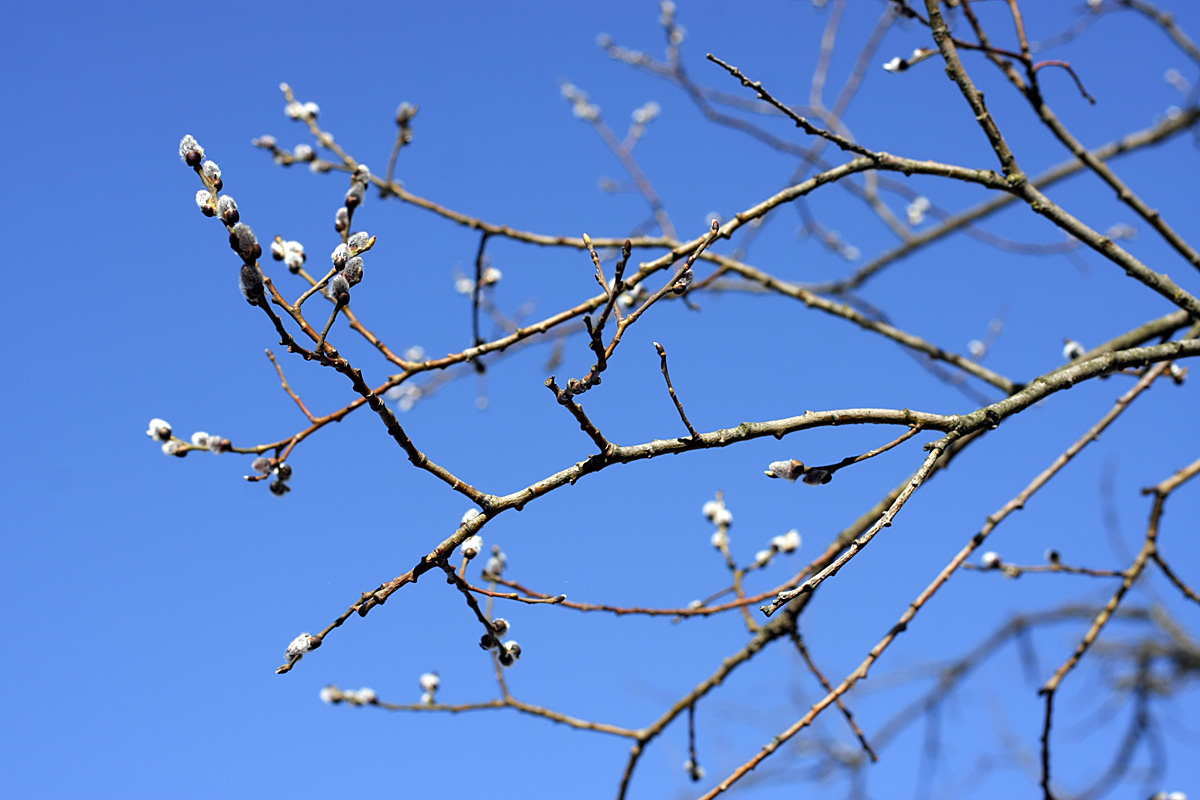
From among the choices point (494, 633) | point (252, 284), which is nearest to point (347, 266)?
point (252, 284)

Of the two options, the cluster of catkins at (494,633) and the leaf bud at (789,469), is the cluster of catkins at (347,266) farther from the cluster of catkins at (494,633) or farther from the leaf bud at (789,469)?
the leaf bud at (789,469)

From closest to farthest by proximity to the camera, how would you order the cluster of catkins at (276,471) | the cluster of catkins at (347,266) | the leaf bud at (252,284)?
the leaf bud at (252,284), the cluster of catkins at (347,266), the cluster of catkins at (276,471)

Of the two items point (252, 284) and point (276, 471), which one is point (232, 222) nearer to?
point (252, 284)

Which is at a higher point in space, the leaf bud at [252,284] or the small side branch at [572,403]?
the leaf bud at [252,284]

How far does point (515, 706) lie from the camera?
228 cm

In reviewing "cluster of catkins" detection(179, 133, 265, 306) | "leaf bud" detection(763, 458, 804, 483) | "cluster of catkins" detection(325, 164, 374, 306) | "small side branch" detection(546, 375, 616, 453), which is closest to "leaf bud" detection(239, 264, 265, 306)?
"cluster of catkins" detection(179, 133, 265, 306)

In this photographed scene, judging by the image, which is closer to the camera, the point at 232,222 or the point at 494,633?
the point at 232,222

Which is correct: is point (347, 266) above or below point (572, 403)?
above

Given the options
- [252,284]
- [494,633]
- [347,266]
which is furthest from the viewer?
[494,633]

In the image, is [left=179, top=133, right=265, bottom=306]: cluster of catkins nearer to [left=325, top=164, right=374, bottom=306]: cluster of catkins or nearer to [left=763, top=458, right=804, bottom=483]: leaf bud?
[left=325, top=164, right=374, bottom=306]: cluster of catkins

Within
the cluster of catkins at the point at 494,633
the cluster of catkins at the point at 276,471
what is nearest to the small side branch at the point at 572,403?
the cluster of catkins at the point at 494,633

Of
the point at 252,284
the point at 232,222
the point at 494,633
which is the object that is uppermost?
the point at 232,222

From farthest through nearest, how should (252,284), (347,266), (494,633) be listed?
(494,633), (347,266), (252,284)

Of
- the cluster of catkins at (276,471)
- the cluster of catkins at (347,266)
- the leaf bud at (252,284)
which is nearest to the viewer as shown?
the leaf bud at (252,284)
